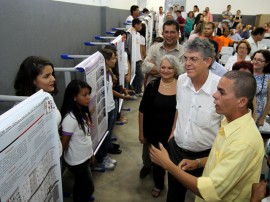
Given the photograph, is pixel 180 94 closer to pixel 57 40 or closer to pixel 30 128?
pixel 30 128

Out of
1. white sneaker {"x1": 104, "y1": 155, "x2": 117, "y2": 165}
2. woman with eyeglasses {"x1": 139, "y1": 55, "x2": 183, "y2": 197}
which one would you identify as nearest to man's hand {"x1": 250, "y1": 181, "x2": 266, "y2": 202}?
woman with eyeglasses {"x1": 139, "y1": 55, "x2": 183, "y2": 197}

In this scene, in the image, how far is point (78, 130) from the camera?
2092 millimetres

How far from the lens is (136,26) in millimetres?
5289

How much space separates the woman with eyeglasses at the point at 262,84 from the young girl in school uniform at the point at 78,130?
2119mm

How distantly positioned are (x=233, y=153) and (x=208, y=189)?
22 cm

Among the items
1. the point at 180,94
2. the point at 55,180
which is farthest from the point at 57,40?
the point at 55,180

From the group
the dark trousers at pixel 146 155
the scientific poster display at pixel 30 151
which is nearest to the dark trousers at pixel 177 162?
the dark trousers at pixel 146 155

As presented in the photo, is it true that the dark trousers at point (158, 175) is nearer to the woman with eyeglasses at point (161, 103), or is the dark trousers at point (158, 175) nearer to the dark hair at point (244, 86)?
the woman with eyeglasses at point (161, 103)

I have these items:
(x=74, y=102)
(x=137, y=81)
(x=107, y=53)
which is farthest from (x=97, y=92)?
(x=137, y=81)

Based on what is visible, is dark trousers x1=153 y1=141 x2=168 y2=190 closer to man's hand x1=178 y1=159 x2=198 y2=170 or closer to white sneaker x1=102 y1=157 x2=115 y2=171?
white sneaker x1=102 y1=157 x2=115 y2=171

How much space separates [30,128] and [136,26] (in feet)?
14.9

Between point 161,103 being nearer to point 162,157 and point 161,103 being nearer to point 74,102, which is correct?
point 74,102

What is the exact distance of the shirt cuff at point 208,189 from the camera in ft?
4.00

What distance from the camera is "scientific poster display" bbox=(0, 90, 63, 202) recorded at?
981 millimetres
